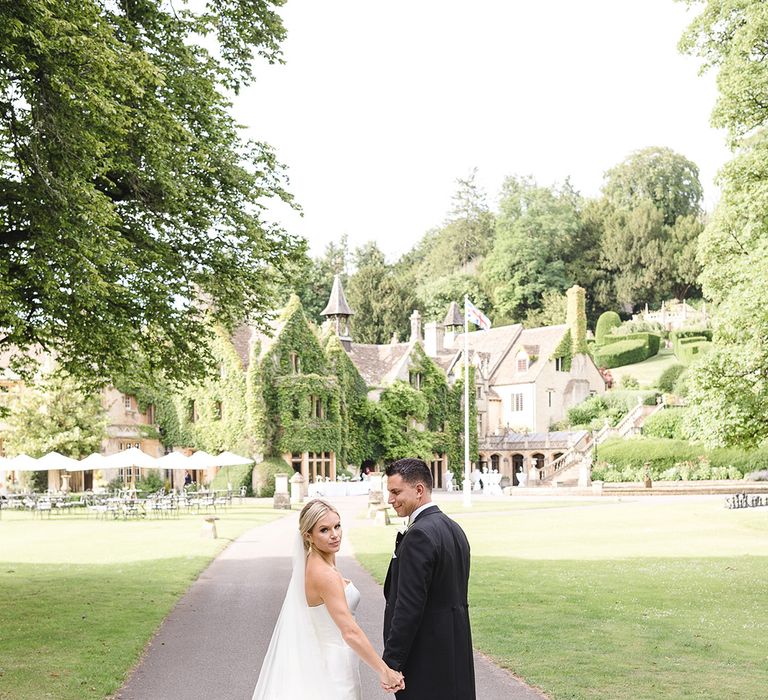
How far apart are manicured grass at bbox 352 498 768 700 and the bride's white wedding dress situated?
3.99m

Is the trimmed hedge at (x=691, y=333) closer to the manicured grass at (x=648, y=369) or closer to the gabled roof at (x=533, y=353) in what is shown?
the manicured grass at (x=648, y=369)

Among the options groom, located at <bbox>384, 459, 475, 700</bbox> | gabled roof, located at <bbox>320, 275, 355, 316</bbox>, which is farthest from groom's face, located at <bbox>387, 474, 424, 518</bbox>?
gabled roof, located at <bbox>320, 275, 355, 316</bbox>

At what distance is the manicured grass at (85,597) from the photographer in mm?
10258

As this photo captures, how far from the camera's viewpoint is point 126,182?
642 inches

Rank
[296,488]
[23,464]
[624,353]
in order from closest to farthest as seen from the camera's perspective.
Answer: [23,464] → [296,488] → [624,353]

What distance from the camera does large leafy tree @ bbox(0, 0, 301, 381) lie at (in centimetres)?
1259

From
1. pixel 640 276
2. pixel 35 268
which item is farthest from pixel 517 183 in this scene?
pixel 35 268

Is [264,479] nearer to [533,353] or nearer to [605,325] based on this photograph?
[533,353]

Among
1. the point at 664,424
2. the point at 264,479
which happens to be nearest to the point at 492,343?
the point at 664,424

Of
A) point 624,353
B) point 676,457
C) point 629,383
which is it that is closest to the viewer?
point 676,457

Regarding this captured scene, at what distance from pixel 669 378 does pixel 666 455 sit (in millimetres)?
19130

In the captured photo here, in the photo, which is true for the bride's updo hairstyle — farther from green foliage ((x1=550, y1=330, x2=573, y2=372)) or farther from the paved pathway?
green foliage ((x1=550, y1=330, x2=573, y2=372))

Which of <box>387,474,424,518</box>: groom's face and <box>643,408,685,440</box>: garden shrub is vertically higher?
<box>643,408,685,440</box>: garden shrub

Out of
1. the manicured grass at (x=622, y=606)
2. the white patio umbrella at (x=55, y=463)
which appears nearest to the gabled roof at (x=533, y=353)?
the white patio umbrella at (x=55, y=463)
